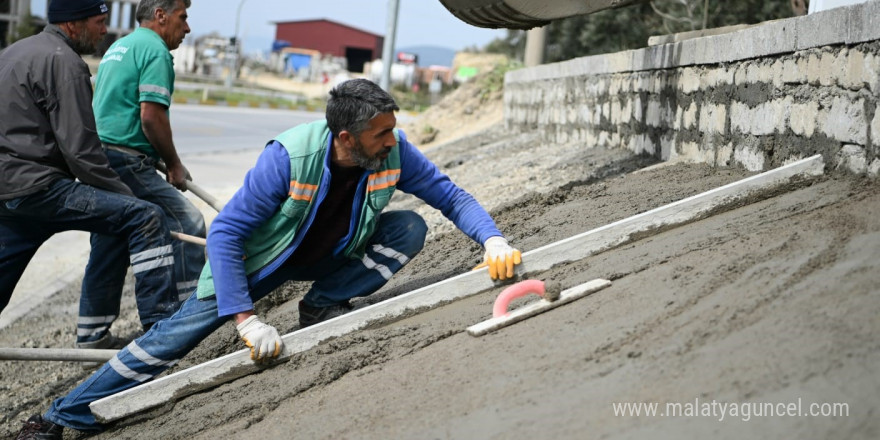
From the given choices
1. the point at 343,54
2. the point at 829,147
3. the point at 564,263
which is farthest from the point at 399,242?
the point at 343,54

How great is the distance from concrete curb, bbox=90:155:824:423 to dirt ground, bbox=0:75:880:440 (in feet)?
0.16

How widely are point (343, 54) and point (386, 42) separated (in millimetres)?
65714

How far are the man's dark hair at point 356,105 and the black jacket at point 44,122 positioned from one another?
1.39 meters

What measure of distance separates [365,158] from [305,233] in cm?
43

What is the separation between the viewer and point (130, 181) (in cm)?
489

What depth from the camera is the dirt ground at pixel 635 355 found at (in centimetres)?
235

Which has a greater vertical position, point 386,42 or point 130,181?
point 386,42

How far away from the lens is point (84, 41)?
4602mm

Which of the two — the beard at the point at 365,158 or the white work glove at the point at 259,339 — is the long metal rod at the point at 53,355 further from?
the beard at the point at 365,158

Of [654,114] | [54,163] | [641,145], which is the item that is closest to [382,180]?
[54,163]

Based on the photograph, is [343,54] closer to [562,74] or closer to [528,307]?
[562,74]

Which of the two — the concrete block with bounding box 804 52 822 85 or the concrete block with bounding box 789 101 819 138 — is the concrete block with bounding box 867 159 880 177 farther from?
the concrete block with bounding box 804 52 822 85

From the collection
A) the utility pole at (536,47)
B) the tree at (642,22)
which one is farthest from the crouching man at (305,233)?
the tree at (642,22)

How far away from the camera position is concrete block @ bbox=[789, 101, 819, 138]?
164 inches
